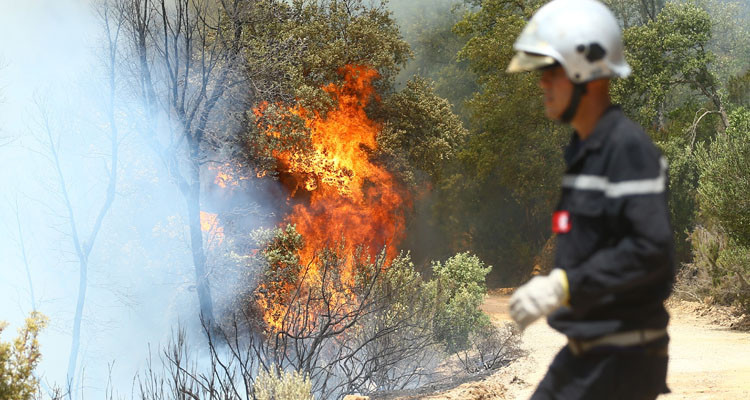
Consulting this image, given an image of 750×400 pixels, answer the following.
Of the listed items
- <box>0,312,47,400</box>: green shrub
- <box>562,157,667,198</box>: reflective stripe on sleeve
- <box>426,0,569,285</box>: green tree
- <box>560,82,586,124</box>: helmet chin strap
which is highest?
<box>426,0,569,285</box>: green tree

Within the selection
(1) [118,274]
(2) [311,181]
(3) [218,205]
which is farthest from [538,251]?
(1) [118,274]

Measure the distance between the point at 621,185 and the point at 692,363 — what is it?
27.7 feet

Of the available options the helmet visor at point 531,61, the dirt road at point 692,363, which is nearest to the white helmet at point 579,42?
the helmet visor at point 531,61

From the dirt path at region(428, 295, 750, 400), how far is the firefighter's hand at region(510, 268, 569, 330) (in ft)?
20.1

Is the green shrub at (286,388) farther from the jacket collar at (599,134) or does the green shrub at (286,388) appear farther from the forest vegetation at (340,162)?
the jacket collar at (599,134)

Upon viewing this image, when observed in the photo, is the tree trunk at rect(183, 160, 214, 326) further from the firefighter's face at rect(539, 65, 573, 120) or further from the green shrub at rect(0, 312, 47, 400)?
the firefighter's face at rect(539, 65, 573, 120)

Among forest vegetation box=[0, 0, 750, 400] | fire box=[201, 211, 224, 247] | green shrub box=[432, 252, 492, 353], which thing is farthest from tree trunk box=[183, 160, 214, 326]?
green shrub box=[432, 252, 492, 353]

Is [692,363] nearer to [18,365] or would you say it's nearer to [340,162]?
[18,365]

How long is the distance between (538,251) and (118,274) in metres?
15.7

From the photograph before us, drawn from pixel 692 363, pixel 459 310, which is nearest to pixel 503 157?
pixel 459 310

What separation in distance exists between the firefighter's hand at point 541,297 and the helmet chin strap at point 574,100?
0.49 metres

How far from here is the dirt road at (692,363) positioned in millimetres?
7730

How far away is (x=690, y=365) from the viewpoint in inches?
364

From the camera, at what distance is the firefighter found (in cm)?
197
